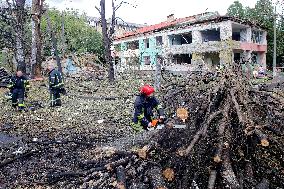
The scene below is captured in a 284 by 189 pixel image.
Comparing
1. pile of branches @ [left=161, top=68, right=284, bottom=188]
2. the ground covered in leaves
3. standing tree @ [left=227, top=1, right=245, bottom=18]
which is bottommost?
the ground covered in leaves

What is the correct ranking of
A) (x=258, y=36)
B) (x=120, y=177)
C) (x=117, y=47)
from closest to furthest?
(x=120, y=177) → (x=258, y=36) → (x=117, y=47)

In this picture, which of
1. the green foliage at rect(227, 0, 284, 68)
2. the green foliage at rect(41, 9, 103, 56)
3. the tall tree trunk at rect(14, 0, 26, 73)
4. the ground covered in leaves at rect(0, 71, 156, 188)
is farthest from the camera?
the green foliage at rect(227, 0, 284, 68)

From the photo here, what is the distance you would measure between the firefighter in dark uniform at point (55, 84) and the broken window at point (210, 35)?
22672 mm

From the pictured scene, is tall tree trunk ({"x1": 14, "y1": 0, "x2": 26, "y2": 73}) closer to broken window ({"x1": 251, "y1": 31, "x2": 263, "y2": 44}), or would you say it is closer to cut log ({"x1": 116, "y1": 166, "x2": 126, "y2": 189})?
cut log ({"x1": 116, "y1": 166, "x2": 126, "y2": 189})

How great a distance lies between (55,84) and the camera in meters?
11.1

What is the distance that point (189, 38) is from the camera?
35.3 m

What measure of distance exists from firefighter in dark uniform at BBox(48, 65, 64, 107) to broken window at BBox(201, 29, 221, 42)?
74.4ft

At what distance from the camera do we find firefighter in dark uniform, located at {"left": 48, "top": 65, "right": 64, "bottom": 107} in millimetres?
10953

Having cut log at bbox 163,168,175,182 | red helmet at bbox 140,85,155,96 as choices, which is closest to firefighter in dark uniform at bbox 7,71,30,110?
red helmet at bbox 140,85,155,96

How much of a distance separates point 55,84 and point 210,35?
24.3 metres

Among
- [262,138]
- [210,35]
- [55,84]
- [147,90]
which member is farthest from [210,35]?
[262,138]

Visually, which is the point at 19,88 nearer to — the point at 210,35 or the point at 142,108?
the point at 142,108

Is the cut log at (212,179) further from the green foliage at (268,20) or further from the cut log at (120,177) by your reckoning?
the green foliage at (268,20)

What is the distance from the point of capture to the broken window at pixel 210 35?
1243 inches
